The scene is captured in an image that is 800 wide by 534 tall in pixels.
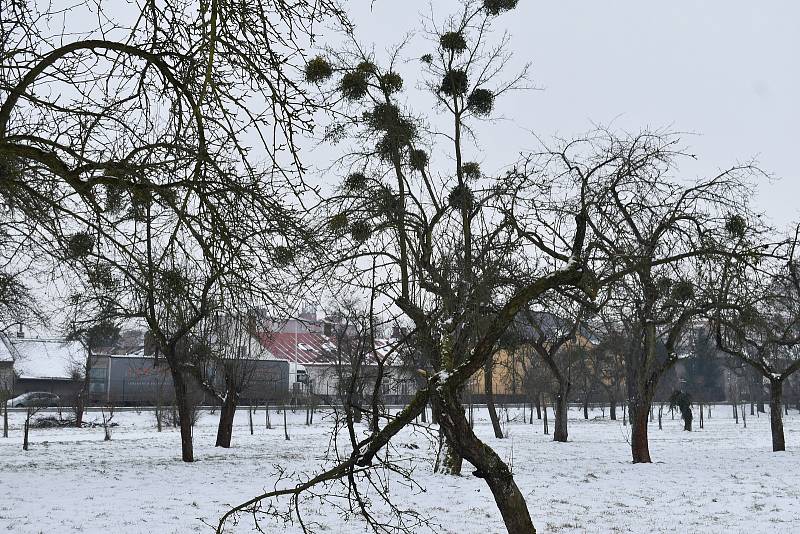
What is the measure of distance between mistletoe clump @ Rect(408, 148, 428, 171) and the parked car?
35.0 m

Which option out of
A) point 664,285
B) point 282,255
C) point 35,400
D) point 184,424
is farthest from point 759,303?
point 35,400

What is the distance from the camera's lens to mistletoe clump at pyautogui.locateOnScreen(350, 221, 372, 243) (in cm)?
863

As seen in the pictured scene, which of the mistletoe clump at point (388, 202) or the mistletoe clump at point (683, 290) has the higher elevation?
the mistletoe clump at point (388, 202)

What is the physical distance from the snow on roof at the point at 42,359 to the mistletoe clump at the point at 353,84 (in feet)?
131

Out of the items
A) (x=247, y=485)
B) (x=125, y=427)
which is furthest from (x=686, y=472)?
(x=125, y=427)

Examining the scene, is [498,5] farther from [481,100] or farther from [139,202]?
[139,202]

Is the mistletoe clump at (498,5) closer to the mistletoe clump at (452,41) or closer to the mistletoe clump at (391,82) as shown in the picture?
the mistletoe clump at (452,41)

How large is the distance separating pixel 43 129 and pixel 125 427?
3174 cm

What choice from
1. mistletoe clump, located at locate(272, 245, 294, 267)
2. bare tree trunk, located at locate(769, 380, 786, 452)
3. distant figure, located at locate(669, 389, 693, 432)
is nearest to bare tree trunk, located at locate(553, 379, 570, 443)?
bare tree trunk, located at locate(769, 380, 786, 452)

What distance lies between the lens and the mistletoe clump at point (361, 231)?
8.63 metres

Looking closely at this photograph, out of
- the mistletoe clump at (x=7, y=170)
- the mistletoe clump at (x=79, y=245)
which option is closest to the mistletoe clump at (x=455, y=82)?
the mistletoe clump at (x=79, y=245)

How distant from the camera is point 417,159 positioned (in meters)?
11.4

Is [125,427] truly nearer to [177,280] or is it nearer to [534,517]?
[534,517]

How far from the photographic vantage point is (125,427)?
33.5m
